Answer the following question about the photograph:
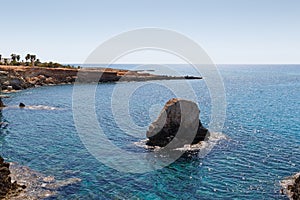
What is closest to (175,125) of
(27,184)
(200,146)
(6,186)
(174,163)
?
(200,146)

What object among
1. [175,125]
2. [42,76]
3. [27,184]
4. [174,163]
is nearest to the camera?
[27,184]

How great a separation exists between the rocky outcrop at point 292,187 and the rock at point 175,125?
1697cm

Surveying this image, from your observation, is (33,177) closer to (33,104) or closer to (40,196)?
(40,196)

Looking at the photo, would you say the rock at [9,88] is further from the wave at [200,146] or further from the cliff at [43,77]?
the wave at [200,146]

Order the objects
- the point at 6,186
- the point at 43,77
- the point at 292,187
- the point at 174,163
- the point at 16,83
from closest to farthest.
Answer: the point at 6,186
the point at 292,187
the point at 174,163
the point at 16,83
the point at 43,77

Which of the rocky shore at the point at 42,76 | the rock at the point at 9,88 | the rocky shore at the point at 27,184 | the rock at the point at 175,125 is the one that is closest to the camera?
the rocky shore at the point at 27,184

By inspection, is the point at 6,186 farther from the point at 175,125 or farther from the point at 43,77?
the point at 43,77

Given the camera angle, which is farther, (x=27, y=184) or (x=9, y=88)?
(x=9, y=88)

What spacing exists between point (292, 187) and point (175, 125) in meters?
20.7

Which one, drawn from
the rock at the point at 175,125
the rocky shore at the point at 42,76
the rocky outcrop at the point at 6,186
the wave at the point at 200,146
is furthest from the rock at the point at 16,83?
the rocky outcrop at the point at 6,186

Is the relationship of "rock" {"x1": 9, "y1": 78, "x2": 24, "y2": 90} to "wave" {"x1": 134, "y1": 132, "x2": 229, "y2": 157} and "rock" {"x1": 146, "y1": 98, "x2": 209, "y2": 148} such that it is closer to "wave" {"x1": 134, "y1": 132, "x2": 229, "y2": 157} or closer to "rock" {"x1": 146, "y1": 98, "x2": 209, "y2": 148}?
"wave" {"x1": 134, "y1": 132, "x2": 229, "y2": 157}

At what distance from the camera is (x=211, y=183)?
33562 millimetres

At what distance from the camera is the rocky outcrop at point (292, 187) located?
2958 cm

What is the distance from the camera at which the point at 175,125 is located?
4809cm
